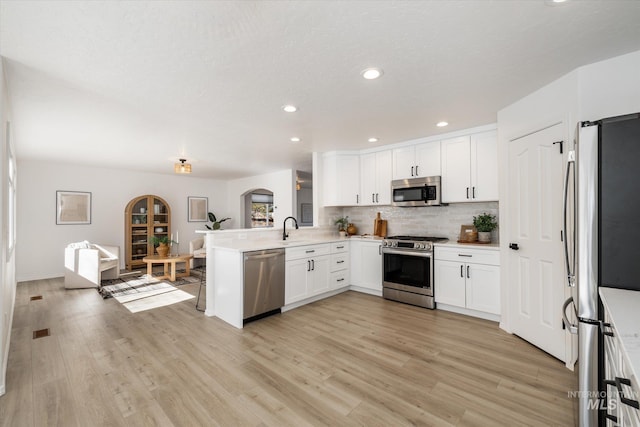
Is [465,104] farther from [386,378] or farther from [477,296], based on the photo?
[386,378]

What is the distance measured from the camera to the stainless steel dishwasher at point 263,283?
337cm

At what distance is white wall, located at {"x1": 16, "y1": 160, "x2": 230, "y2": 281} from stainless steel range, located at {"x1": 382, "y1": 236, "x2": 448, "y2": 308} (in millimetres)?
6155

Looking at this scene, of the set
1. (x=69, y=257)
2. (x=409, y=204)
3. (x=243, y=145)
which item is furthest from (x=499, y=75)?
(x=69, y=257)

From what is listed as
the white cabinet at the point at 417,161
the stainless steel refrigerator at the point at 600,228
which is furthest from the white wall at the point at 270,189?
the stainless steel refrigerator at the point at 600,228

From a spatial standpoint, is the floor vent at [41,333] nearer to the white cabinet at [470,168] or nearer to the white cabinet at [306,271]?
the white cabinet at [306,271]

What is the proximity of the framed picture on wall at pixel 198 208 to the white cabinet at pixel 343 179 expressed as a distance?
5.02 meters

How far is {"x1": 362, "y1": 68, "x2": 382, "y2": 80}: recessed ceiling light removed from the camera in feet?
7.35

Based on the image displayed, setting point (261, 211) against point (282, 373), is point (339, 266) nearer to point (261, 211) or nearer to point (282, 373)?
point (282, 373)

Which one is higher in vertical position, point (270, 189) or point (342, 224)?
point (270, 189)

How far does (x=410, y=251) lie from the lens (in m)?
3.99

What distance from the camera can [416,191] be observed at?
421 cm

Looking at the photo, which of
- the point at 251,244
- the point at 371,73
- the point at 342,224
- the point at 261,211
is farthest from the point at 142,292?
the point at 261,211

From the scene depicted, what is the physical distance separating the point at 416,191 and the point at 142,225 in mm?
6748

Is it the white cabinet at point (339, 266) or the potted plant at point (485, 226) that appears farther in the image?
the white cabinet at point (339, 266)
